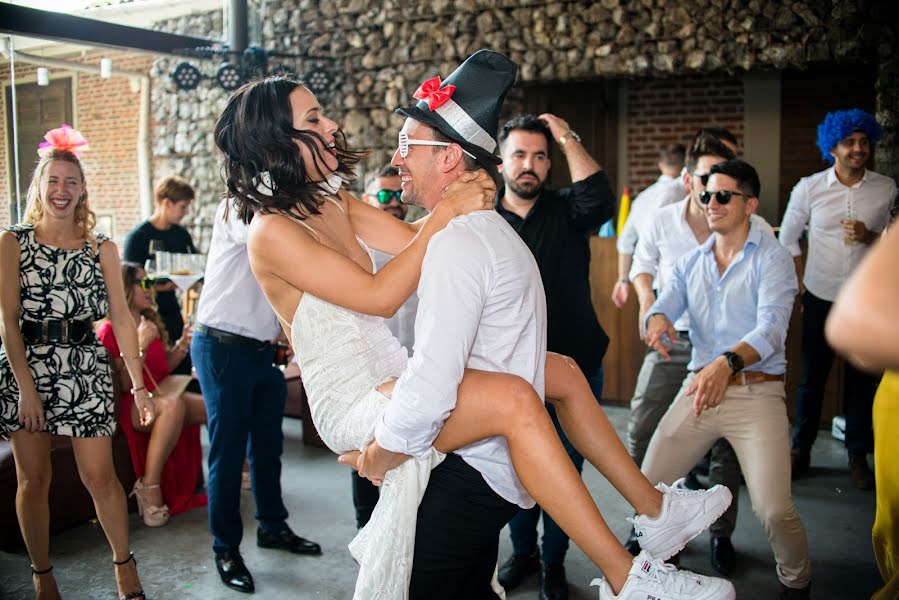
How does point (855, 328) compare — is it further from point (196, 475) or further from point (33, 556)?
point (196, 475)

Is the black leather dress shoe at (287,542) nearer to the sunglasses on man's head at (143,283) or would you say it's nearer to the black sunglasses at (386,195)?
the sunglasses on man's head at (143,283)

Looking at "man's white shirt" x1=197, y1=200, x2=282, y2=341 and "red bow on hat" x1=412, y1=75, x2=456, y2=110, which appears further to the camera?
"man's white shirt" x1=197, y1=200, x2=282, y2=341

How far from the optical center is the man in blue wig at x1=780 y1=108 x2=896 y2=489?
5.00 metres

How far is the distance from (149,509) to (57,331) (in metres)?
1.52

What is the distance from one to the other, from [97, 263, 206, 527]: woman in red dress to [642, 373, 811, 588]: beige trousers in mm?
2669

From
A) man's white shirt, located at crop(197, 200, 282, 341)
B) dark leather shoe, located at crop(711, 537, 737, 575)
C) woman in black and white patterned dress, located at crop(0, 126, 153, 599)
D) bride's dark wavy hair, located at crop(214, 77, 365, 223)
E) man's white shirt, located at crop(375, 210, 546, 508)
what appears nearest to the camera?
man's white shirt, located at crop(375, 210, 546, 508)

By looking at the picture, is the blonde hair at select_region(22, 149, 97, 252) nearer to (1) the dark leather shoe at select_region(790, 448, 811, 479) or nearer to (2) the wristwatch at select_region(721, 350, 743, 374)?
(2) the wristwatch at select_region(721, 350, 743, 374)

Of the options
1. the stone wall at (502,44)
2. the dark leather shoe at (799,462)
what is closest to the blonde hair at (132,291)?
the dark leather shoe at (799,462)

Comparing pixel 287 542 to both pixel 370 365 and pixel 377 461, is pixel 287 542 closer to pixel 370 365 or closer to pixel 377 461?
pixel 370 365

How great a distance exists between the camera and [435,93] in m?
2.07

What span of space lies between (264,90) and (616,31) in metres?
6.52

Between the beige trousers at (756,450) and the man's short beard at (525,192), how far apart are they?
3.36 ft

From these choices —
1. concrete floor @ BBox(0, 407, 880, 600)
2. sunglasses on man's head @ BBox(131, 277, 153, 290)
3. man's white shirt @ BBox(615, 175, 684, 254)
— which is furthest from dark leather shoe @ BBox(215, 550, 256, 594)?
man's white shirt @ BBox(615, 175, 684, 254)

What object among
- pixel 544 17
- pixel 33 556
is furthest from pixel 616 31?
pixel 33 556
